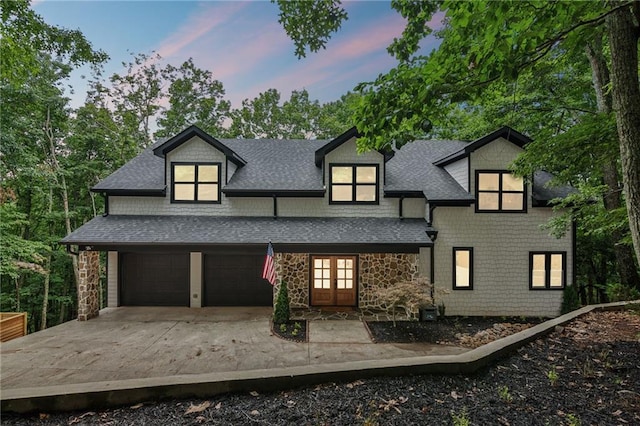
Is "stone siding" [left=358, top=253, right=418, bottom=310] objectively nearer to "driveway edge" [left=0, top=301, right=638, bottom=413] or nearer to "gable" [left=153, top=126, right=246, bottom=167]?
"driveway edge" [left=0, top=301, right=638, bottom=413]

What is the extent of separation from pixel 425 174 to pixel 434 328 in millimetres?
5741

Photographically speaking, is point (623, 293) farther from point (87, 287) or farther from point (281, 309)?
point (87, 287)

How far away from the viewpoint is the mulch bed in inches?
301

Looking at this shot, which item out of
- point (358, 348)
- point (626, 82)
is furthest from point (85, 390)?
point (626, 82)

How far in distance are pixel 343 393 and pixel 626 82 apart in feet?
21.1

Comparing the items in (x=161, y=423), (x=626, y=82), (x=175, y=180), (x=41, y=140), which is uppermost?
(x=41, y=140)

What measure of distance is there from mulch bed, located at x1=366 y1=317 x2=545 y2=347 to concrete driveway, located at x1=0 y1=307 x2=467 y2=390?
43 cm

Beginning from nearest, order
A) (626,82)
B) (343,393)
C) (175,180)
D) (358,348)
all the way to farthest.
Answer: (343,393), (626,82), (358,348), (175,180)

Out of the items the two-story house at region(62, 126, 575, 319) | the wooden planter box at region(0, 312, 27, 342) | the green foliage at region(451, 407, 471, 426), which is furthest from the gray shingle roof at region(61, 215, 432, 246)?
the green foliage at region(451, 407, 471, 426)

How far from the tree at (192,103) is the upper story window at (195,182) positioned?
40.4 feet

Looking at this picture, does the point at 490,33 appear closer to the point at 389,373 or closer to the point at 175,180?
the point at 389,373

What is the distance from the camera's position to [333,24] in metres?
7.30

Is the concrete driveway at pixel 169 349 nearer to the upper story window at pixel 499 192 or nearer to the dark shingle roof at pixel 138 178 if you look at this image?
the dark shingle roof at pixel 138 178

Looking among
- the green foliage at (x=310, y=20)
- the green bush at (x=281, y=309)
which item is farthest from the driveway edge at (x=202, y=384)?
the green foliage at (x=310, y=20)
